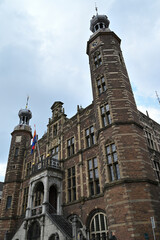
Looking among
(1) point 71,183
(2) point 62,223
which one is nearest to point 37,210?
(2) point 62,223

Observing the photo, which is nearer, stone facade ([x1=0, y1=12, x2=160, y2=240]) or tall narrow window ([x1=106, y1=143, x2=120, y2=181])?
stone facade ([x1=0, y1=12, x2=160, y2=240])

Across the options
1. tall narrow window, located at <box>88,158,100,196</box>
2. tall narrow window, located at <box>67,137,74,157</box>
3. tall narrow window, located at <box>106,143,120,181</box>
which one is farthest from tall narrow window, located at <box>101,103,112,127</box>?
tall narrow window, located at <box>67,137,74,157</box>

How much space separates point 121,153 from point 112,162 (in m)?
1.03

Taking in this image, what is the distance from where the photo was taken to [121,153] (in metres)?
14.0

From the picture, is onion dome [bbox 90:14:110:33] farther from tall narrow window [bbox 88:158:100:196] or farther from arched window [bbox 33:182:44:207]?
arched window [bbox 33:182:44:207]

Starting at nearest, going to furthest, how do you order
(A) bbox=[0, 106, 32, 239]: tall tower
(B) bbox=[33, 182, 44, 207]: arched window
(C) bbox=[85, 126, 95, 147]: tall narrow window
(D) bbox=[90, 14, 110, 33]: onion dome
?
(C) bbox=[85, 126, 95, 147]: tall narrow window
(B) bbox=[33, 182, 44, 207]: arched window
(A) bbox=[0, 106, 32, 239]: tall tower
(D) bbox=[90, 14, 110, 33]: onion dome

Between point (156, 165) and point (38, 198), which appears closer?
point (156, 165)

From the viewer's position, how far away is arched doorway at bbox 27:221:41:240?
17.4 meters

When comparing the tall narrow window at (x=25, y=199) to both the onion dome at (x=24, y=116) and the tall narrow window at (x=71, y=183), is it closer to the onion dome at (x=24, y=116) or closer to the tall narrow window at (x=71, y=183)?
the tall narrow window at (x=71, y=183)

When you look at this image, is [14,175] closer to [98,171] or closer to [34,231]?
[34,231]

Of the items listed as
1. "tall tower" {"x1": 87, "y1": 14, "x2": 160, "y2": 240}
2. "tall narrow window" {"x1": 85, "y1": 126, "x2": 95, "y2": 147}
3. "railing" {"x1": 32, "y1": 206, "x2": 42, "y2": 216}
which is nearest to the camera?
"tall tower" {"x1": 87, "y1": 14, "x2": 160, "y2": 240}

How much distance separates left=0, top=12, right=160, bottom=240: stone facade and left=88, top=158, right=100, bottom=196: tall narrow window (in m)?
0.09

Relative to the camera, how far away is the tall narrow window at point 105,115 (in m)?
16.9

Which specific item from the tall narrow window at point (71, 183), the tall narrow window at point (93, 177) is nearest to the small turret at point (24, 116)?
the tall narrow window at point (71, 183)
